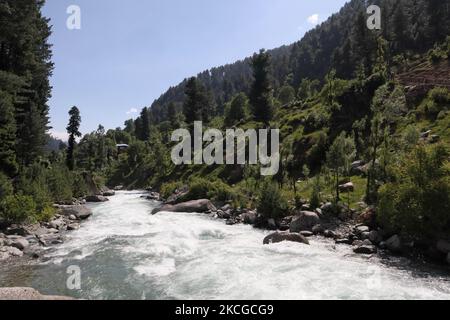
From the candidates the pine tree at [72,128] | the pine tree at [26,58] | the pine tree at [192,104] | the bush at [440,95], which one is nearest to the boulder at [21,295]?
the pine tree at [26,58]

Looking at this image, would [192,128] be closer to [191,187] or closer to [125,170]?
[125,170]

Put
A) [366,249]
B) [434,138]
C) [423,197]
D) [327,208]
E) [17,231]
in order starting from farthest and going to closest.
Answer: [434,138]
[327,208]
[17,231]
[366,249]
[423,197]

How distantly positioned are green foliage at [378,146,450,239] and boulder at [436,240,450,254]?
0.46m

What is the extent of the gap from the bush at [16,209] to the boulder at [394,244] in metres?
26.4

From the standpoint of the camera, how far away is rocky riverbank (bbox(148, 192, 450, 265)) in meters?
22.2

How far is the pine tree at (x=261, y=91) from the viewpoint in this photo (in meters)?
77.8

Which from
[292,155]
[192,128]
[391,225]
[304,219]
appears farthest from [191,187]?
[192,128]

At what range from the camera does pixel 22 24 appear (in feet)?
116

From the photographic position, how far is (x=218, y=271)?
1969 centimetres

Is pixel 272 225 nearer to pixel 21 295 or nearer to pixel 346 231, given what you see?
pixel 346 231

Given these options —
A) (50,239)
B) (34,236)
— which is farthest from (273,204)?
(34,236)

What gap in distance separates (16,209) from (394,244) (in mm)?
26856

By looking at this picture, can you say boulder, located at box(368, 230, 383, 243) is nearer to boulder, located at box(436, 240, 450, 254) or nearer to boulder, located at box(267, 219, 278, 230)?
boulder, located at box(436, 240, 450, 254)

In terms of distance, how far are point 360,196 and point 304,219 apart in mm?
6458
